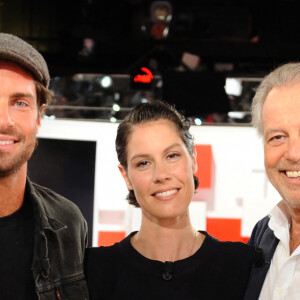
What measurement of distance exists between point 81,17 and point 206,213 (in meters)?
2.96

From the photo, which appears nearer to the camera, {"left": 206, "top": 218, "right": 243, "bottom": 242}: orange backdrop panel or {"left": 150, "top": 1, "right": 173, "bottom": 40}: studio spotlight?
{"left": 206, "top": 218, "right": 243, "bottom": 242}: orange backdrop panel

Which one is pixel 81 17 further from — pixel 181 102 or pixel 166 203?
pixel 166 203

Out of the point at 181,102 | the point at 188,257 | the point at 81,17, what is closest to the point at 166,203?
the point at 188,257

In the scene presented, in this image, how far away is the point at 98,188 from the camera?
323 cm

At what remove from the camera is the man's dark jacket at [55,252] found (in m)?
1.82

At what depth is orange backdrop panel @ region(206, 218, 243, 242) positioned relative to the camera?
3.18 meters

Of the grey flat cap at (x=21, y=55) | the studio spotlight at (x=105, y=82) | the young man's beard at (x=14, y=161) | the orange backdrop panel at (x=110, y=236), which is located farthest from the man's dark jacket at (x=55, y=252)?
the studio spotlight at (x=105, y=82)

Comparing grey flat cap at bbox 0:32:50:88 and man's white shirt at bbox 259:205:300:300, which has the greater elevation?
grey flat cap at bbox 0:32:50:88

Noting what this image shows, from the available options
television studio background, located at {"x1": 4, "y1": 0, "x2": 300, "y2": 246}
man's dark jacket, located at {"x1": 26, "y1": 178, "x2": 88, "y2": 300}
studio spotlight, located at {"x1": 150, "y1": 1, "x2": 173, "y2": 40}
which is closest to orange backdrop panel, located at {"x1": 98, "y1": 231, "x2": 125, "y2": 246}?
television studio background, located at {"x1": 4, "y1": 0, "x2": 300, "y2": 246}

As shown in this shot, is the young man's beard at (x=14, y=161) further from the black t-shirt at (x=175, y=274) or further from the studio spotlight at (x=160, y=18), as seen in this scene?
the studio spotlight at (x=160, y=18)

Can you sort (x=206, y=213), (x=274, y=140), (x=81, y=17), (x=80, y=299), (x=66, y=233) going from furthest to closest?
(x=81, y=17), (x=206, y=213), (x=66, y=233), (x=80, y=299), (x=274, y=140)

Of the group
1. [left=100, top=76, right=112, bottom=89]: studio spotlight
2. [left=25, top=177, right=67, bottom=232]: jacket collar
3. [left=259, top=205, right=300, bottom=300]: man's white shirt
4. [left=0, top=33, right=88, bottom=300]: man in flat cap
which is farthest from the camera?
[left=100, top=76, right=112, bottom=89]: studio spotlight

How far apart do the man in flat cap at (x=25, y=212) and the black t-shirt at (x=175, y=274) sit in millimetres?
104

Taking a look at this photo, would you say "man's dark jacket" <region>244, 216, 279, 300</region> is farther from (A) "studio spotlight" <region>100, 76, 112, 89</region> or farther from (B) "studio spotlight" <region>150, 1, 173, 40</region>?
(B) "studio spotlight" <region>150, 1, 173, 40</region>
